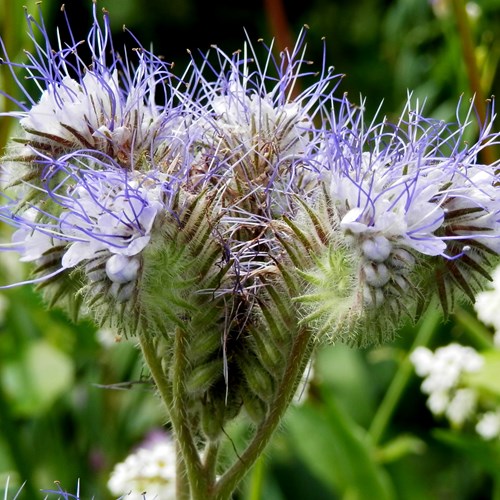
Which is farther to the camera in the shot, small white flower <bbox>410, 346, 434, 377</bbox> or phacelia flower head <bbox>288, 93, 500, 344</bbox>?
small white flower <bbox>410, 346, 434, 377</bbox>

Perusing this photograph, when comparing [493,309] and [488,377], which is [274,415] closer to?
[488,377]

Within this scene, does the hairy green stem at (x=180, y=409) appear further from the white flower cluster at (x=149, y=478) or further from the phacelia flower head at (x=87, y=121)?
the white flower cluster at (x=149, y=478)

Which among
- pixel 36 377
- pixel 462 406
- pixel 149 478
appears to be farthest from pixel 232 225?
pixel 36 377

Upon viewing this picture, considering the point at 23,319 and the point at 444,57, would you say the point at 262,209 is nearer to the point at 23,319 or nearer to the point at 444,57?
the point at 23,319

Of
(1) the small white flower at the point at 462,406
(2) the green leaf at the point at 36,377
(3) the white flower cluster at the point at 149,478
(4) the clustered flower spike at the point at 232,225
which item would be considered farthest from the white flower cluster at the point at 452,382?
(2) the green leaf at the point at 36,377

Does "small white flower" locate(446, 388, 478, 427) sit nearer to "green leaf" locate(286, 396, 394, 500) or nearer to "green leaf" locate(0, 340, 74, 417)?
"green leaf" locate(286, 396, 394, 500)

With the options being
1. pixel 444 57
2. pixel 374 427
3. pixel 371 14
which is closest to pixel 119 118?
pixel 374 427

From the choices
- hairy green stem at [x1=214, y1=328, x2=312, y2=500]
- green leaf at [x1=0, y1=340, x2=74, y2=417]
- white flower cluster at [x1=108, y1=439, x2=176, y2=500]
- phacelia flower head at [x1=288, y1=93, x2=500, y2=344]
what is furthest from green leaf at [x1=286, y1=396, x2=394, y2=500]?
phacelia flower head at [x1=288, y1=93, x2=500, y2=344]

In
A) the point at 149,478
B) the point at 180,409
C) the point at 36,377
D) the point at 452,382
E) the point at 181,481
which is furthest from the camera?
the point at 36,377
